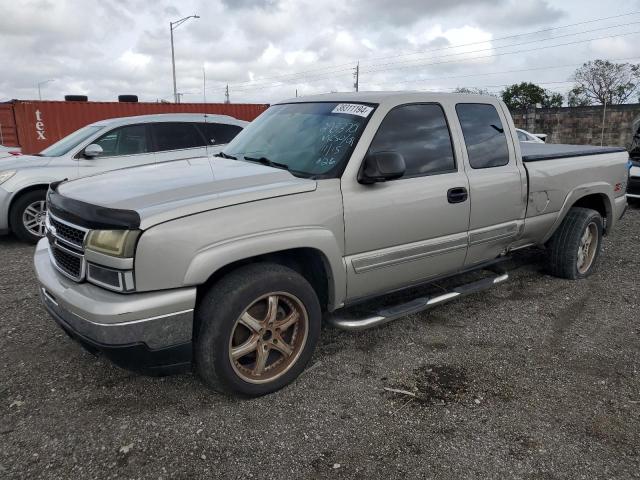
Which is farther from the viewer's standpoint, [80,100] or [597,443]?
[80,100]

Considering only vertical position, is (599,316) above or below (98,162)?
below

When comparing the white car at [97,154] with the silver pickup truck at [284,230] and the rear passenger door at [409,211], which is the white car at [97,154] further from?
the rear passenger door at [409,211]

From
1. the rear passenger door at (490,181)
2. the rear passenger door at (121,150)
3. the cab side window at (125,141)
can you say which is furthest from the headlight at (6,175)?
the rear passenger door at (490,181)

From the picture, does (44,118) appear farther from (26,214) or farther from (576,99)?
(576,99)

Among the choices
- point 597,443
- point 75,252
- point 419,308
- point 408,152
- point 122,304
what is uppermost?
point 408,152

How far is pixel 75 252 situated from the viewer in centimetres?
270

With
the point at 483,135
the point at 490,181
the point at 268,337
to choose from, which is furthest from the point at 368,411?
the point at 483,135

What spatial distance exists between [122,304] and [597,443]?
2.52 metres

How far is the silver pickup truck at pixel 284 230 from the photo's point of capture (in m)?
2.50

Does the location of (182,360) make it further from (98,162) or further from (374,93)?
(98,162)

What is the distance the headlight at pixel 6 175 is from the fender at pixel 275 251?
17.4 feet

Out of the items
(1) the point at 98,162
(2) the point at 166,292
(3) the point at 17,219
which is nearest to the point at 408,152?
(2) the point at 166,292

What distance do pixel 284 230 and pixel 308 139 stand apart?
0.92 m

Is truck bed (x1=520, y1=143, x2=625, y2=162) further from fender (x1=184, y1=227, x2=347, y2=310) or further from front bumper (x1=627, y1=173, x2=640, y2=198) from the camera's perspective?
front bumper (x1=627, y1=173, x2=640, y2=198)
